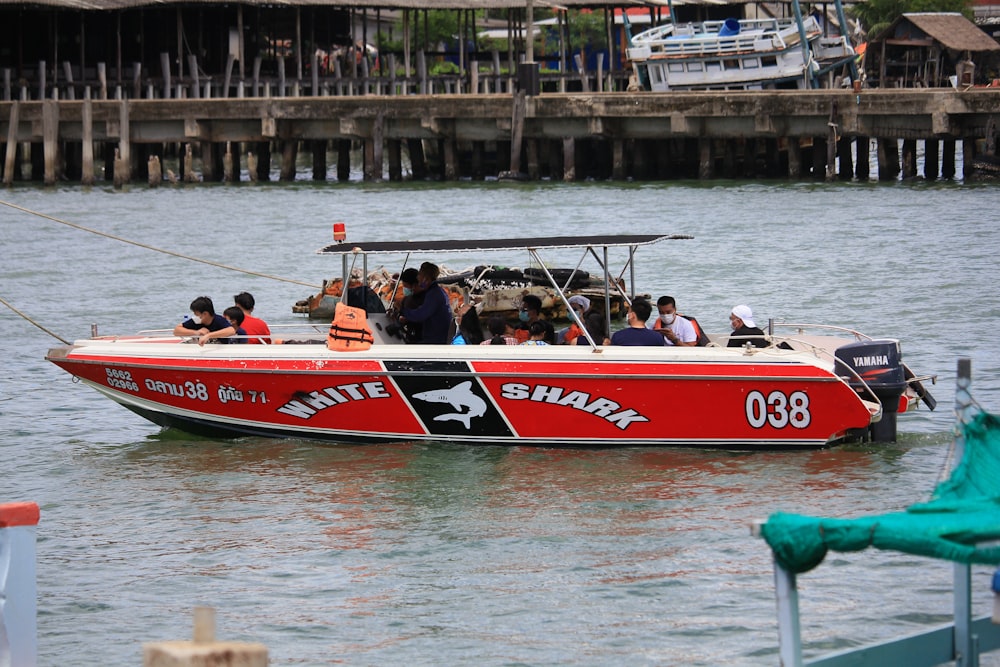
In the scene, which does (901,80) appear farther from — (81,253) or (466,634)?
(466,634)

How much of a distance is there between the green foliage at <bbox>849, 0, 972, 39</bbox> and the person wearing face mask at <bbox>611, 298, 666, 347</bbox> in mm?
62577

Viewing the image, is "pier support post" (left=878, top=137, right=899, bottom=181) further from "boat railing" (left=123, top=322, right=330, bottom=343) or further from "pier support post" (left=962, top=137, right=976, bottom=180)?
"boat railing" (left=123, top=322, right=330, bottom=343)

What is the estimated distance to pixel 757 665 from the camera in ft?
27.5

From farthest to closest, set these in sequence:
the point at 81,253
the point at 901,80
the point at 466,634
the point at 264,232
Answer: the point at 901,80 → the point at 264,232 → the point at 81,253 → the point at 466,634

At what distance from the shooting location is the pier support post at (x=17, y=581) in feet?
22.4

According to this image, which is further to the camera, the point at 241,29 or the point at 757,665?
the point at 241,29

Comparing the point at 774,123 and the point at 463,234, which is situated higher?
the point at 774,123

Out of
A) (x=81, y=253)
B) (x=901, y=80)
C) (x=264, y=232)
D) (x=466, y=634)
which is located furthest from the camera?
(x=901, y=80)

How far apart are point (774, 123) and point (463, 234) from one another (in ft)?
36.2

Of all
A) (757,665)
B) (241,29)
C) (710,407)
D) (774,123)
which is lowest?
(757,665)

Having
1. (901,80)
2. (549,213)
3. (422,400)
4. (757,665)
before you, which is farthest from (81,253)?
(901,80)

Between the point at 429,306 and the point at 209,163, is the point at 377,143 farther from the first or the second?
the point at 429,306

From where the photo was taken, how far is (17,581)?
6.91 m

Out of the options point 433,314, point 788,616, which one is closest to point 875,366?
point 433,314
